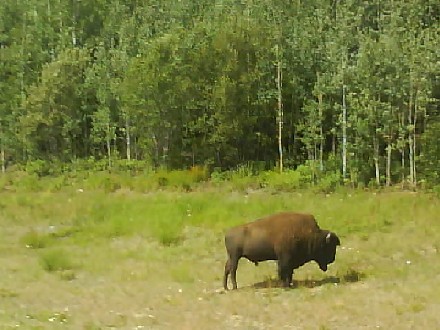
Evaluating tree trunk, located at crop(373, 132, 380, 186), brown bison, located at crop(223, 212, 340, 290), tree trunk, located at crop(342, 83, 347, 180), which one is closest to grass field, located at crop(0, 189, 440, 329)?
brown bison, located at crop(223, 212, 340, 290)

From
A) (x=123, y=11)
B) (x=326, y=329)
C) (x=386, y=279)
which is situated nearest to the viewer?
(x=326, y=329)

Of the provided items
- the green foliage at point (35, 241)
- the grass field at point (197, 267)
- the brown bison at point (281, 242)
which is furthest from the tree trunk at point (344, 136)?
the brown bison at point (281, 242)

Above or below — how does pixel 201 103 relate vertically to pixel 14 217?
above

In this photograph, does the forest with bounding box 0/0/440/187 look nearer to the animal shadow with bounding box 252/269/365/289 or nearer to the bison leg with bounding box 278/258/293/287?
the animal shadow with bounding box 252/269/365/289

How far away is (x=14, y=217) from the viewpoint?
26.5 m

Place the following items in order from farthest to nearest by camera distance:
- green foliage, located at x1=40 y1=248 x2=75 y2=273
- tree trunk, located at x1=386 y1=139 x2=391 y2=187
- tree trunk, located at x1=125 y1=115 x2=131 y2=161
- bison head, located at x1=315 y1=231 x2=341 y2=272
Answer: tree trunk, located at x1=125 y1=115 x2=131 y2=161 < tree trunk, located at x1=386 y1=139 x2=391 y2=187 < green foliage, located at x1=40 y1=248 x2=75 y2=273 < bison head, located at x1=315 y1=231 x2=341 y2=272

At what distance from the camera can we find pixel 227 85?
35875mm

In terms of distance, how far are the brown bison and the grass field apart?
0.53 metres

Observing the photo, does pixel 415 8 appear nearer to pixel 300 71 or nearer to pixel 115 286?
pixel 300 71

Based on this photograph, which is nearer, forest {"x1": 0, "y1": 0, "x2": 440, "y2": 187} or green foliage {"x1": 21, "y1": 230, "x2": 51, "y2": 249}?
green foliage {"x1": 21, "y1": 230, "x2": 51, "y2": 249}

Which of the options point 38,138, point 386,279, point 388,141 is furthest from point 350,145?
point 38,138

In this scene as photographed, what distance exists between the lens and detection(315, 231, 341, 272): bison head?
15.1m

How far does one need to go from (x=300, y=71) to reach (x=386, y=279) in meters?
22.7

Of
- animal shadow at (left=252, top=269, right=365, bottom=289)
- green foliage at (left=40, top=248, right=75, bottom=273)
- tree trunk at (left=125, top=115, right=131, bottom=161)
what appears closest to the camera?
animal shadow at (left=252, top=269, right=365, bottom=289)
